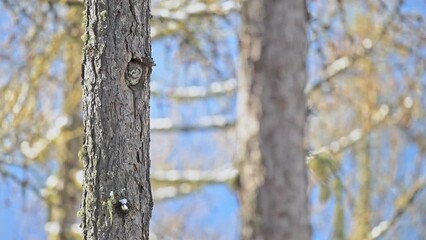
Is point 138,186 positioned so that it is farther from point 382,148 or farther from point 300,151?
point 382,148

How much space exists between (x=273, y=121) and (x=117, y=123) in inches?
124

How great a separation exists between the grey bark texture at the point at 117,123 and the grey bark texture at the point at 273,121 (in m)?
2.97

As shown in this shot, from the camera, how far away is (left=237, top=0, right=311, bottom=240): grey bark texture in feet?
16.9

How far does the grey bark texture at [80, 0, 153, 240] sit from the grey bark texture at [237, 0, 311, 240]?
9.74ft

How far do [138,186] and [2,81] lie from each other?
5068mm

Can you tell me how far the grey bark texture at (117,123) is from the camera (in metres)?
2.18

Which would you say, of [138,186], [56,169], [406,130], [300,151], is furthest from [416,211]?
[138,186]

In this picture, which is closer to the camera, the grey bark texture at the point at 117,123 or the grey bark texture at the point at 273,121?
the grey bark texture at the point at 117,123

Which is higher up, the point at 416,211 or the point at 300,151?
the point at 300,151

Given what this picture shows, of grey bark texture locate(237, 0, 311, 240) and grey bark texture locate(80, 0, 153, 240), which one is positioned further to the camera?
grey bark texture locate(237, 0, 311, 240)

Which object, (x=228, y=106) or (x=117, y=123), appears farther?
(x=228, y=106)

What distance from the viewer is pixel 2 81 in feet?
23.0

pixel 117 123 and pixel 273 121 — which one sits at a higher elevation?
pixel 117 123

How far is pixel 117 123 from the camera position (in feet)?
7.17
